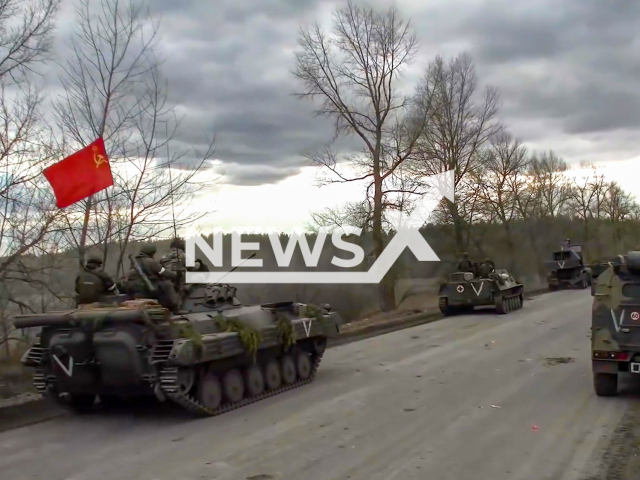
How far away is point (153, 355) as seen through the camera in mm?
8766

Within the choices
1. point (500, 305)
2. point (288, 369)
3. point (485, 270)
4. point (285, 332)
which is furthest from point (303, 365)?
point (485, 270)

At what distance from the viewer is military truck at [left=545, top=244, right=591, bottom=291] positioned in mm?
36938

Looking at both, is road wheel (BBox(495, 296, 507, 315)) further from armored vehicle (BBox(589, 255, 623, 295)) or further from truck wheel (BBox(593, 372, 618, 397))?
truck wheel (BBox(593, 372, 618, 397))

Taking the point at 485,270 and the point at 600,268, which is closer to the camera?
the point at 600,268

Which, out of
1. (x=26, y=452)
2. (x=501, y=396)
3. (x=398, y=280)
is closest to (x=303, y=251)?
(x=398, y=280)

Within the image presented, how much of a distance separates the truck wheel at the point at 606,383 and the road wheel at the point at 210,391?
4.90 m

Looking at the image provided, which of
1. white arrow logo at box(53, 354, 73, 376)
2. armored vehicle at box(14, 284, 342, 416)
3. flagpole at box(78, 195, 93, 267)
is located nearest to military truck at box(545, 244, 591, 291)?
flagpole at box(78, 195, 93, 267)

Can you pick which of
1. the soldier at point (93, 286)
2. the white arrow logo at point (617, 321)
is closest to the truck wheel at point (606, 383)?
the white arrow logo at point (617, 321)

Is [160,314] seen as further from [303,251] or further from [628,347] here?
[303,251]

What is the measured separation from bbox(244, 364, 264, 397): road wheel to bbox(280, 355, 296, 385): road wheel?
626 millimetres

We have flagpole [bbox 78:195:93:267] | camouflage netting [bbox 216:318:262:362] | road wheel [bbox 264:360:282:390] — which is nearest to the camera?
camouflage netting [bbox 216:318:262:362]

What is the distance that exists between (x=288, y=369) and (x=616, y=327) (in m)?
4.72

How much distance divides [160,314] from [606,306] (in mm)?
5747
